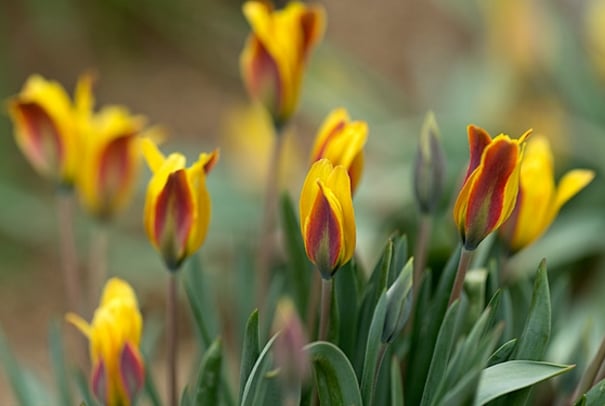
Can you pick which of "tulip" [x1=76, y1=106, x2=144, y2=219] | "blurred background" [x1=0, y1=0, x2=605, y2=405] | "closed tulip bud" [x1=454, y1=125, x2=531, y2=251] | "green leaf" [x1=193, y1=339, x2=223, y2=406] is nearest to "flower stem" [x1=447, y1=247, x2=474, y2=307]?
"closed tulip bud" [x1=454, y1=125, x2=531, y2=251]

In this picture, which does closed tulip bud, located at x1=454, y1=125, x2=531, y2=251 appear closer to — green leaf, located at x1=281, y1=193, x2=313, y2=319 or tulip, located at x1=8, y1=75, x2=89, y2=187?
green leaf, located at x1=281, y1=193, x2=313, y2=319

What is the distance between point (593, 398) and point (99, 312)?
27cm


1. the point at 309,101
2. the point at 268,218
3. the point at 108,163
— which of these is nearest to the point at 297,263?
the point at 268,218

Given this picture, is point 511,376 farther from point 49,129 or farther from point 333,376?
point 49,129

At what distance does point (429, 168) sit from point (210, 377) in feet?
0.59

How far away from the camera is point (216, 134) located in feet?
6.27

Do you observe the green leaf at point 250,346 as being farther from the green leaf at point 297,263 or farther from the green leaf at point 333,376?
the green leaf at point 297,263

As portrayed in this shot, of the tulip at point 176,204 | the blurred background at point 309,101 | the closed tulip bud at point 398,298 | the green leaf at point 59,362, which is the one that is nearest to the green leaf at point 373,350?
the closed tulip bud at point 398,298

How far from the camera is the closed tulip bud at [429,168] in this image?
57 centimetres

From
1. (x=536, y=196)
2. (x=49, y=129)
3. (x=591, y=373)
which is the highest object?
(x=49, y=129)

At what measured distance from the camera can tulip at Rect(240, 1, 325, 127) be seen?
61 cm

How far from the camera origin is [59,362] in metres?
0.65

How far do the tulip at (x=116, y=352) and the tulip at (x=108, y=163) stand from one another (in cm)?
15

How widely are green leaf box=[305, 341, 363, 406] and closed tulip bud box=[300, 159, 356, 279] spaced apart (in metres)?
0.04
